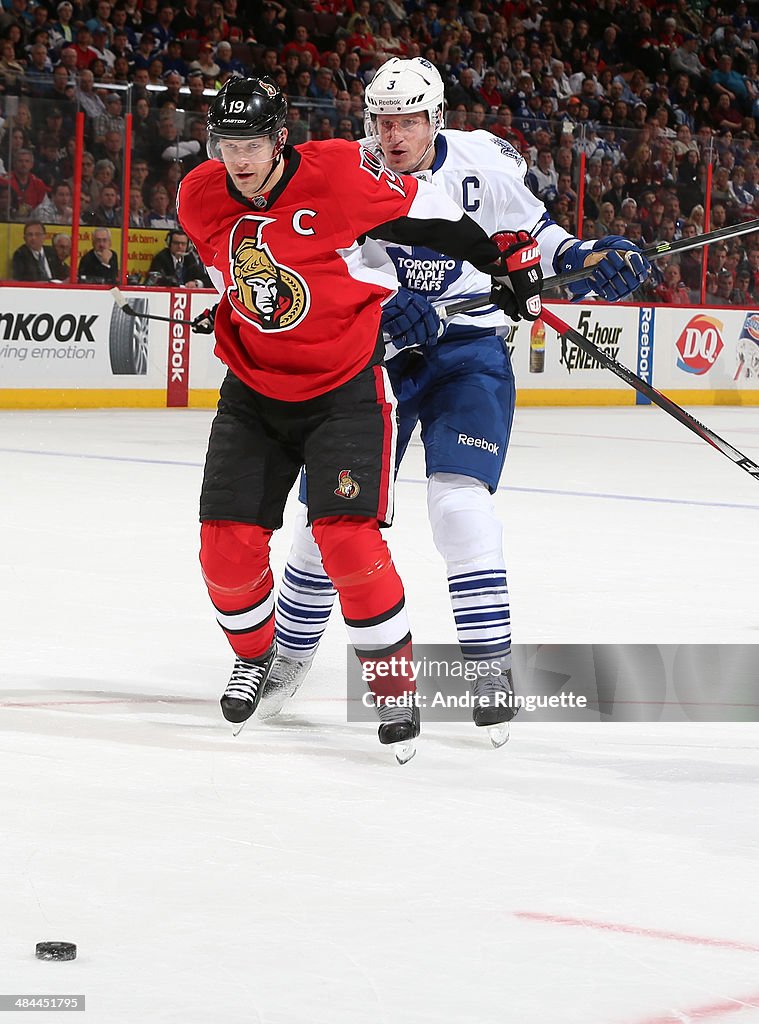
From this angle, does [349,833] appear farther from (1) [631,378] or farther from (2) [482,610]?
(1) [631,378]

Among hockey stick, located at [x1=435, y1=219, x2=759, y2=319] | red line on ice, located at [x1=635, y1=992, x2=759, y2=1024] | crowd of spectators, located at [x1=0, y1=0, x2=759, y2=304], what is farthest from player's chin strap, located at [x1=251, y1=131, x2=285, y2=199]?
crowd of spectators, located at [x1=0, y1=0, x2=759, y2=304]

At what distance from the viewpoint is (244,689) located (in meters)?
3.24

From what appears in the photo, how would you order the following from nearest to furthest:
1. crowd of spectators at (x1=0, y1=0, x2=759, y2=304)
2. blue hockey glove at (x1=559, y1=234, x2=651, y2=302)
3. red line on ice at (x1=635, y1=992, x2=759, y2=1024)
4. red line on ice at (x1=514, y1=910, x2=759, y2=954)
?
red line on ice at (x1=635, y1=992, x2=759, y2=1024) < red line on ice at (x1=514, y1=910, x2=759, y2=954) < blue hockey glove at (x1=559, y1=234, x2=651, y2=302) < crowd of spectators at (x1=0, y1=0, x2=759, y2=304)

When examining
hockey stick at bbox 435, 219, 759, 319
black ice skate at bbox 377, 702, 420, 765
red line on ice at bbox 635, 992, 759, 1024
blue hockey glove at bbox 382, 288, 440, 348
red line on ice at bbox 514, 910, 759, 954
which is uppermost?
hockey stick at bbox 435, 219, 759, 319

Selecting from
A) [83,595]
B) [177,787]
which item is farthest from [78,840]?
[83,595]

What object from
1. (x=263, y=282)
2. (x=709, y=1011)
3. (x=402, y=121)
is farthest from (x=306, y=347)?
(x=709, y=1011)

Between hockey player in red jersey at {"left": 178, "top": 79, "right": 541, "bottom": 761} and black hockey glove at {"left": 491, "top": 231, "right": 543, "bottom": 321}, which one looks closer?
hockey player in red jersey at {"left": 178, "top": 79, "right": 541, "bottom": 761}

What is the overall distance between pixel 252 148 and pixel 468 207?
676mm

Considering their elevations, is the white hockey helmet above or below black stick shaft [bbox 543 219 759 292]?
above

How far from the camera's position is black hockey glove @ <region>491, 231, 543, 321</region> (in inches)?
129

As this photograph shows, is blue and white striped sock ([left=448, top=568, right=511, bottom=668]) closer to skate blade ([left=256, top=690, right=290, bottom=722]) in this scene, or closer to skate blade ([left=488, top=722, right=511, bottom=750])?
skate blade ([left=488, top=722, right=511, bottom=750])

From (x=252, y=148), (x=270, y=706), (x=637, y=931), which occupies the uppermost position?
(x=252, y=148)

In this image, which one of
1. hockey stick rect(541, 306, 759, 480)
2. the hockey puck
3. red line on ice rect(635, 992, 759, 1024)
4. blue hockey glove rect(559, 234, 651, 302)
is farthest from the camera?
hockey stick rect(541, 306, 759, 480)

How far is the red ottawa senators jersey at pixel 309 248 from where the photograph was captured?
9.95 ft
